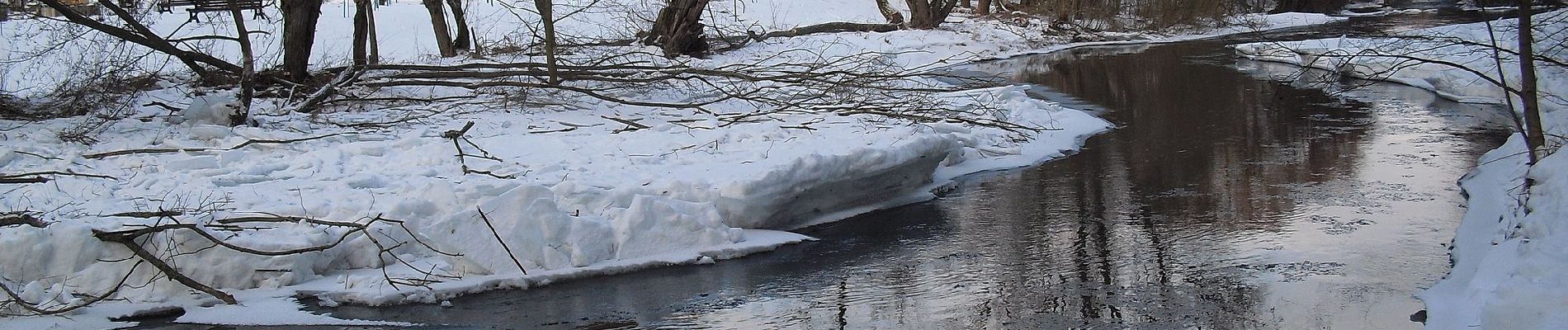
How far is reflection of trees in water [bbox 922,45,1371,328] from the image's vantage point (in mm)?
6277

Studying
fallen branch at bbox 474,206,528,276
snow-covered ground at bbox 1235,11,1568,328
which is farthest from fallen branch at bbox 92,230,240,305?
snow-covered ground at bbox 1235,11,1568,328

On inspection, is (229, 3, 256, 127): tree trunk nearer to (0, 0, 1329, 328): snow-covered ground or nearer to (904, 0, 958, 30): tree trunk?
(0, 0, 1329, 328): snow-covered ground

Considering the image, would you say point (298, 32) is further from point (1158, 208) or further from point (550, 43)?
point (1158, 208)

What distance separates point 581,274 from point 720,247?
0.97 m

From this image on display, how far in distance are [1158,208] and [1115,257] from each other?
174 cm

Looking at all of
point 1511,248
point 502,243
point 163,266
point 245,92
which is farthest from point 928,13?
point 163,266

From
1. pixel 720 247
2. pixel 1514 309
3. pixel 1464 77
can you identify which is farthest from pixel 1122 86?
pixel 1514 309

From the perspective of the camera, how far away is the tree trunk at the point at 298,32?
44.0 ft

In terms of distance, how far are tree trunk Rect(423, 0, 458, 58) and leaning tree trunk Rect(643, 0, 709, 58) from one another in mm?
3687

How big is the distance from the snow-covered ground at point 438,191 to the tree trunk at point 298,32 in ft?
3.47

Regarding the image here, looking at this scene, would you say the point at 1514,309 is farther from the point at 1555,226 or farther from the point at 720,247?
the point at 720,247

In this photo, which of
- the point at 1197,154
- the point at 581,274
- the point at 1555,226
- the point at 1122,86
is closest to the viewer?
the point at 1555,226

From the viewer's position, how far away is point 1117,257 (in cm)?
730

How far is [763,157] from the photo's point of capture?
9758 mm
